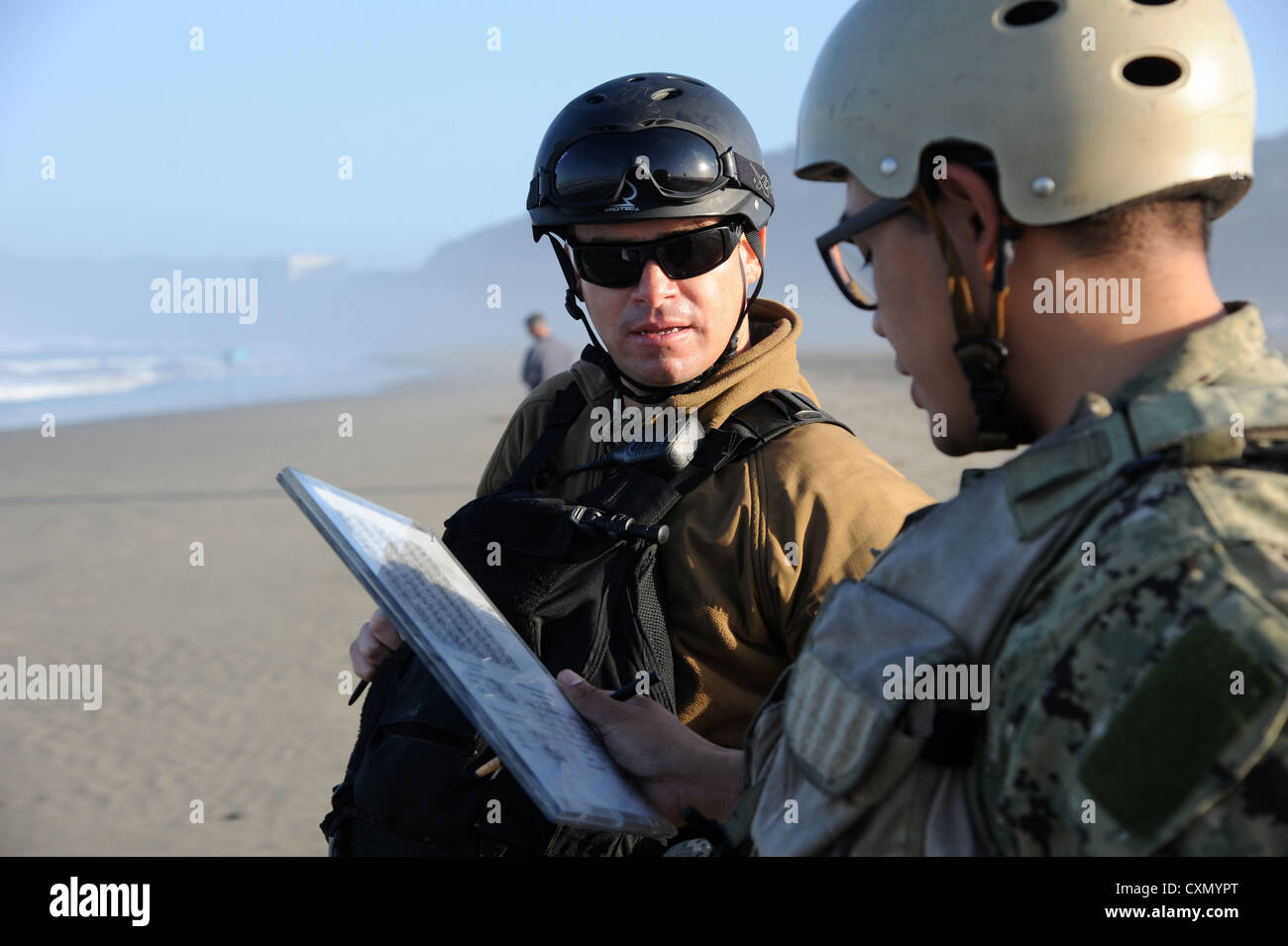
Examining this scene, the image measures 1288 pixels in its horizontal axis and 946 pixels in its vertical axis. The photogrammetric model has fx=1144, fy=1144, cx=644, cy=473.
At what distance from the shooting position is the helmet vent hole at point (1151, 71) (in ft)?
5.02

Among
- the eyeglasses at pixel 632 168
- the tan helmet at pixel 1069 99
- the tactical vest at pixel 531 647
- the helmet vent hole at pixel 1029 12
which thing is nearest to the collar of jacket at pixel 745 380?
the tactical vest at pixel 531 647

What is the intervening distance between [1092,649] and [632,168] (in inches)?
71.7

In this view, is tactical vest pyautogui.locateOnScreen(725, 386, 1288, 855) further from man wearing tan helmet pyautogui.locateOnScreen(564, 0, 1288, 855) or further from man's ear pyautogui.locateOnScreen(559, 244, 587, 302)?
man's ear pyautogui.locateOnScreen(559, 244, 587, 302)

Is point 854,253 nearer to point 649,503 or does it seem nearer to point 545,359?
point 649,503

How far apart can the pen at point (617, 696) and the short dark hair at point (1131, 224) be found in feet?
3.57

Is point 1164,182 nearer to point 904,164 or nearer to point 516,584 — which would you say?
point 904,164

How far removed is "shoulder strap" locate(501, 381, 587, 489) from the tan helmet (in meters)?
1.33

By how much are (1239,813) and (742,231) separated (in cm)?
210

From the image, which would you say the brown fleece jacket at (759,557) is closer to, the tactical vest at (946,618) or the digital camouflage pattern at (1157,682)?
the tactical vest at (946,618)

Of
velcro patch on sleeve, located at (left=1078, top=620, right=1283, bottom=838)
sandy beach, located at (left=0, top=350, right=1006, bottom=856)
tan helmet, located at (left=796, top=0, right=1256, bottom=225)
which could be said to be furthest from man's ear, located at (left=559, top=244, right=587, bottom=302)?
sandy beach, located at (left=0, top=350, right=1006, bottom=856)

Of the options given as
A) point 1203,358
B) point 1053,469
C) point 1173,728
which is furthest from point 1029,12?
point 1173,728

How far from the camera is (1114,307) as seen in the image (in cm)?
143

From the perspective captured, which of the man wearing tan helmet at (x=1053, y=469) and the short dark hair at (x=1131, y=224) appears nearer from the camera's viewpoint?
the man wearing tan helmet at (x=1053, y=469)
